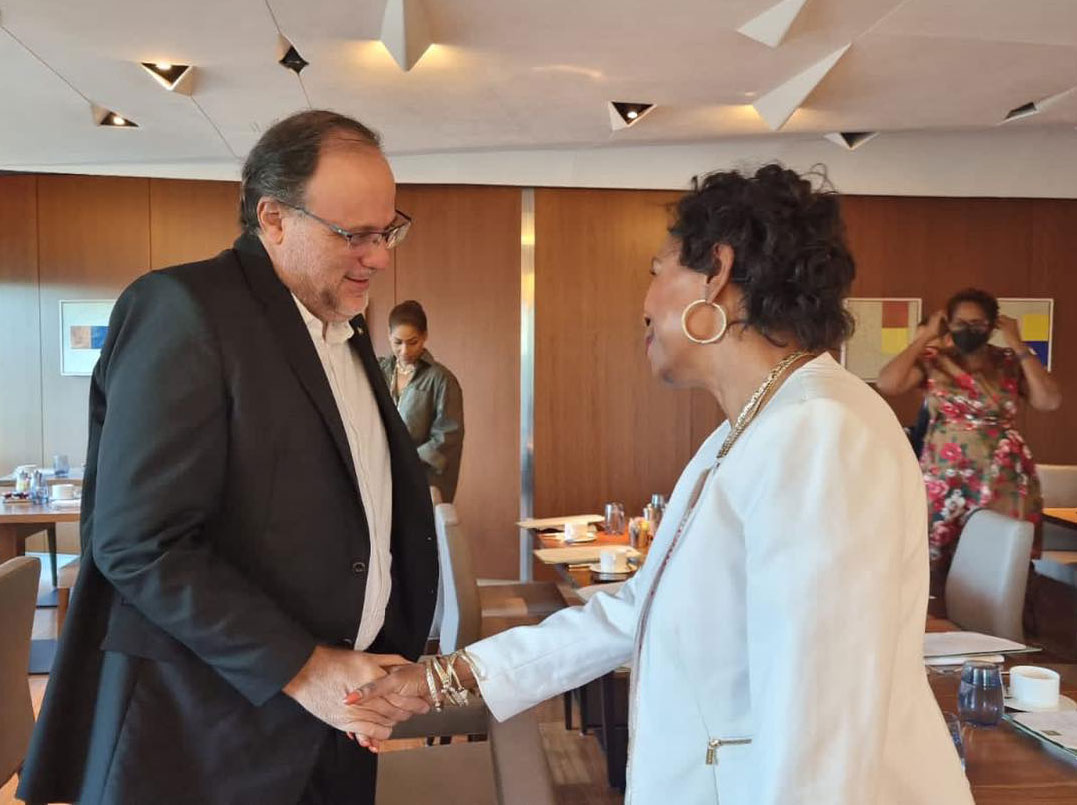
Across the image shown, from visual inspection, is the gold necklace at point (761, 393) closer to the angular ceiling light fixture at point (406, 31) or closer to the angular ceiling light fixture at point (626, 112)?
the angular ceiling light fixture at point (406, 31)

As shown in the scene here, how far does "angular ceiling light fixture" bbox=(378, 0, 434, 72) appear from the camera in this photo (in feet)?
12.4

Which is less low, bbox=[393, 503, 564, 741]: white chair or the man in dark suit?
the man in dark suit

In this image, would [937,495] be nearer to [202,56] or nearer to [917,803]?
[917,803]

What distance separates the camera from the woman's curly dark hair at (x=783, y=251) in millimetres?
1274

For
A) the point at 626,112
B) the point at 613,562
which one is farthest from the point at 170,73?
the point at 613,562

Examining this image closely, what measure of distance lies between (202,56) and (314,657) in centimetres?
389

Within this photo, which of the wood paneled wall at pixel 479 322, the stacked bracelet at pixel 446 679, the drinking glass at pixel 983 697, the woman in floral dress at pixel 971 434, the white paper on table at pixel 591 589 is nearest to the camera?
the stacked bracelet at pixel 446 679

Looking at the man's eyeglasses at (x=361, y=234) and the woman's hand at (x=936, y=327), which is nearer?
the man's eyeglasses at (x=361, y=234)

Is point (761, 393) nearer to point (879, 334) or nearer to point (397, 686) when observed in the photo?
point (397, 686)

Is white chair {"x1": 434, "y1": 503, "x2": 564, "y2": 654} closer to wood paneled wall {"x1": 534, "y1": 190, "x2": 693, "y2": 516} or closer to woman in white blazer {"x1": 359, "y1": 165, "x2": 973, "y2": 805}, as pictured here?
woman in white blazer {"x1": 359, "y1": 165, "x2": 973, "y2": 805}

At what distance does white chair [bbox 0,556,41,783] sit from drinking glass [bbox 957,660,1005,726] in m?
2.30

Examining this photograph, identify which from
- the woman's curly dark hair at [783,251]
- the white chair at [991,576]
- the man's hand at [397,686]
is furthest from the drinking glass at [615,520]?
the woman's curly dark hair at [783,251]

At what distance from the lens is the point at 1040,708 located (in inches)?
74.3

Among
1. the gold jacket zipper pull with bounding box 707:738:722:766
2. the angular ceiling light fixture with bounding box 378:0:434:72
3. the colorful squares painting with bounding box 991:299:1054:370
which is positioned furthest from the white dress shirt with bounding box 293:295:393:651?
the colorful squares painting with bounding box 991:299:1054:370
